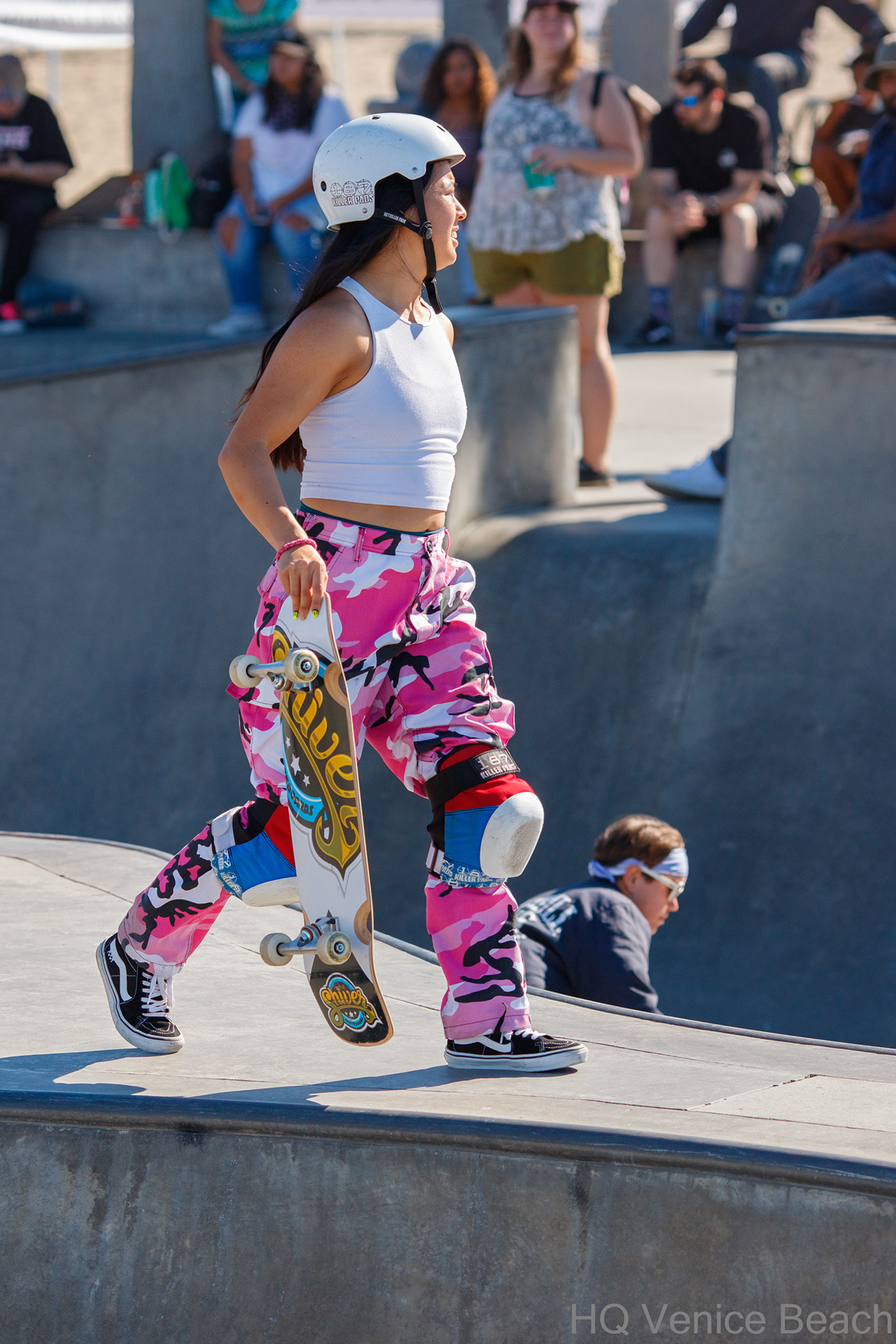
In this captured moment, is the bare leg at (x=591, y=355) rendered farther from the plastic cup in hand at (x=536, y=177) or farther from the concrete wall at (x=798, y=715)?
the concrete wall at (x=798, y=715)

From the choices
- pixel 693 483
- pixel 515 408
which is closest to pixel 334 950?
pixel 515 408

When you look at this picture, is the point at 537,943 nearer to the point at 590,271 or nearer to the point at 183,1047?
the point at 183,1047

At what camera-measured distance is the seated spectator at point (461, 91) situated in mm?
10227

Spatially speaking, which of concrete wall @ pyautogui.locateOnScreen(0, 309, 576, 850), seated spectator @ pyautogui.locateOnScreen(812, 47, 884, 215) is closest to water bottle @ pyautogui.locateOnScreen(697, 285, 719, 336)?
seated spectator @ pyautogui.locateOnScreen(812, 47, 884, 215)

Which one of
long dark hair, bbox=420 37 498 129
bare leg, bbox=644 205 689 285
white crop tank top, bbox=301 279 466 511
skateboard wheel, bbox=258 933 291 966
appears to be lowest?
skateboard wheel, bbox=258 933 291 966

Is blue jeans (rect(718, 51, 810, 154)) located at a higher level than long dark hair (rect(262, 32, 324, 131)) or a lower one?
higher

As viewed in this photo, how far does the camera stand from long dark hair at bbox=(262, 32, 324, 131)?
9.62 metres

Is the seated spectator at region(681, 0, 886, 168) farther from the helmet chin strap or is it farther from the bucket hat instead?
the helmet chin strap

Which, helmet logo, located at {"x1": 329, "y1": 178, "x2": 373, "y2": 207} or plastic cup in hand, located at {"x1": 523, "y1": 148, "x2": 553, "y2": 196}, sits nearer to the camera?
helmet logo, located at {"x1": 329, "y1": 178, "x2": 373, "y2": 207}

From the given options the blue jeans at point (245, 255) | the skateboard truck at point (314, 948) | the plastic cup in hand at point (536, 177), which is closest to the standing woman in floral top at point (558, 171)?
the plastic cup in hand at point (536, 177)

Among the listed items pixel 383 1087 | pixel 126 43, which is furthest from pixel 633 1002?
pixel 126 43

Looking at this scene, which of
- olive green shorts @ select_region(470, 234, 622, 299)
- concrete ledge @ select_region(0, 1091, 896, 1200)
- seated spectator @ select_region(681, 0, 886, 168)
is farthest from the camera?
seated spectator @ select_region(681, 0, 886, 168)

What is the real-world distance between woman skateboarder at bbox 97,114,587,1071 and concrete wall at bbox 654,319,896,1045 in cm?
229

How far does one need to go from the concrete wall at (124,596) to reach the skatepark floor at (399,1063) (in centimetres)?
187
